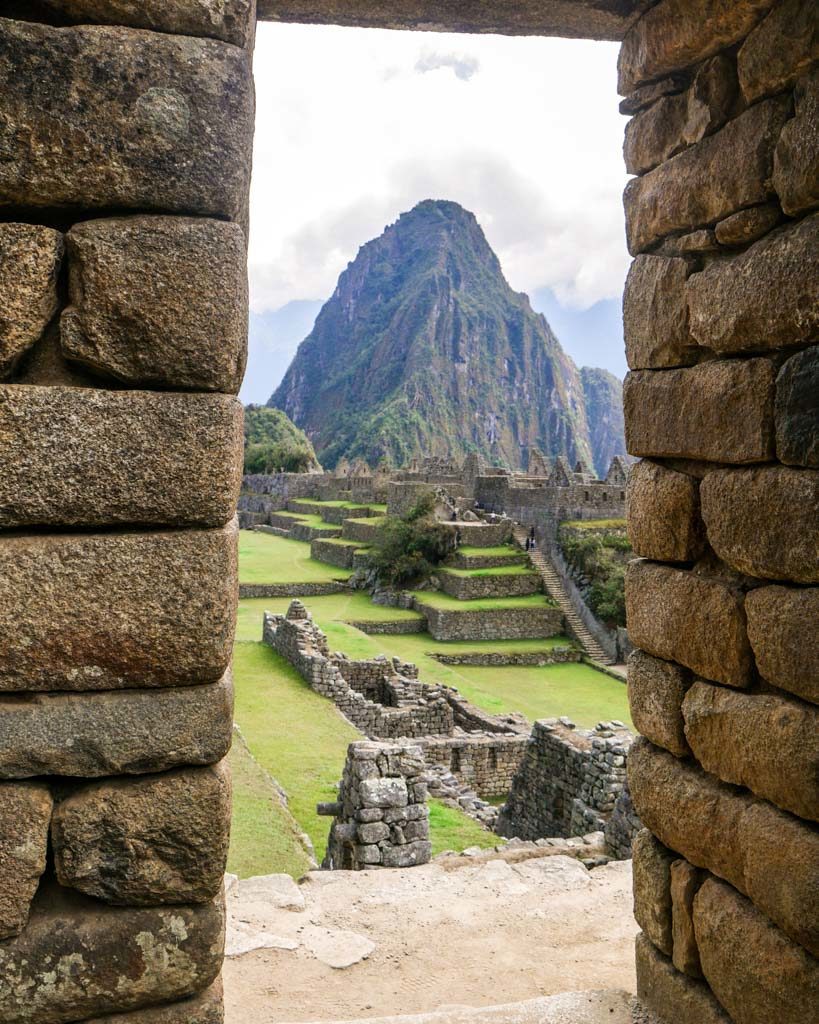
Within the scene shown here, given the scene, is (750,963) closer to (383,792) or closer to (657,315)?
(657,315)

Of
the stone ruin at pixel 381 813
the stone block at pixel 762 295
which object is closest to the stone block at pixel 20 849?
the stone block at pixel 762 295

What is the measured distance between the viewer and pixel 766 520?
10.8 ft

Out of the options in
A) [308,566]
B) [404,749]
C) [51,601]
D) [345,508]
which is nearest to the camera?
[51,601]

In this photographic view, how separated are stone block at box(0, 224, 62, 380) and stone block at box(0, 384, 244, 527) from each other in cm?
13

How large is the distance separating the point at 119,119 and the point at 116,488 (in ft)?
3.26

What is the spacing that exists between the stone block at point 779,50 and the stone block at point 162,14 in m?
1.85

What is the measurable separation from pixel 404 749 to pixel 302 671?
33.7 ft

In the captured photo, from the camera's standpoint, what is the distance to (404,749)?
28.9 feet

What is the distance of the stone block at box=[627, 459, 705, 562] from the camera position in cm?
382

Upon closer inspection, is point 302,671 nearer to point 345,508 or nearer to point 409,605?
point 409,605

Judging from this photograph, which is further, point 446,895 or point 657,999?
point 446,895

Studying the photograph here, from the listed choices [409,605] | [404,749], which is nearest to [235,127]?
[404,749]

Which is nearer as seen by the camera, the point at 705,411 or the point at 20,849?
the point at 20,849

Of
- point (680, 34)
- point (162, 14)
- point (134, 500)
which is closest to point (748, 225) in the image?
point (680, 34)
